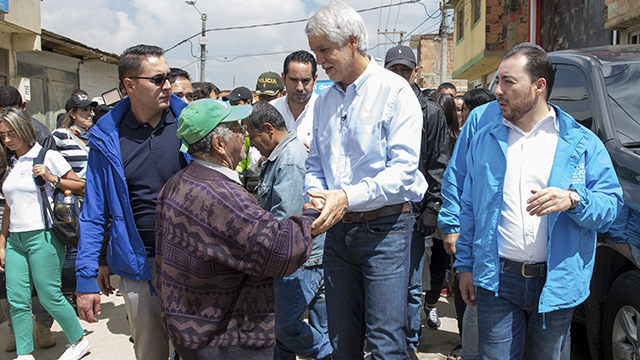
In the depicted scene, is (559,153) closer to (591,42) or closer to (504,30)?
(591,42)

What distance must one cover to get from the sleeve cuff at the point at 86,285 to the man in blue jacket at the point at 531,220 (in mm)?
2042

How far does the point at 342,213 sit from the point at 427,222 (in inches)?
62.3

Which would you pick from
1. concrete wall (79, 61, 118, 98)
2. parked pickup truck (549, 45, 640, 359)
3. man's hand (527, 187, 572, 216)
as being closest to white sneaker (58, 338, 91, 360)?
man's hand (527, 187, 572, 216)

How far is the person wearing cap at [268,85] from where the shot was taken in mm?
5512

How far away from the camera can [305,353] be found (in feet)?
10.8

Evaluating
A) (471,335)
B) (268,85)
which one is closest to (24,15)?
(268,85)

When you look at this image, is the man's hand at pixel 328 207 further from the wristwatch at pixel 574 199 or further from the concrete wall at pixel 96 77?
the concrete wall at pixel 96 77

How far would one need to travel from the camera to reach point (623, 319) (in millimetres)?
2920

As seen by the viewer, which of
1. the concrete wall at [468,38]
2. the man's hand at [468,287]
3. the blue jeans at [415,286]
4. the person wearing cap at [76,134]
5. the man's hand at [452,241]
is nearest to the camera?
the man's hand at [468,287]

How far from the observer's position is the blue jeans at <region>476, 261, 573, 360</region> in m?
2.28

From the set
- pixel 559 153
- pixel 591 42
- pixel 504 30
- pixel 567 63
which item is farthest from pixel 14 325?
pixel 504 30

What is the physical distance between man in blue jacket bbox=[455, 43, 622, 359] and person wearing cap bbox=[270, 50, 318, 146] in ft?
6.68

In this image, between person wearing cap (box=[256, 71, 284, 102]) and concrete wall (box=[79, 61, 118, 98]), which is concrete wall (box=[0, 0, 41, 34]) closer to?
concrete wall (box=[79, 61, 118, 98])

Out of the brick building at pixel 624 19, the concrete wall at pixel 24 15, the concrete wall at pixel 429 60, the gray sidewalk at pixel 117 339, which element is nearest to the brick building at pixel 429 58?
the concrete wall at pixel 429 60
